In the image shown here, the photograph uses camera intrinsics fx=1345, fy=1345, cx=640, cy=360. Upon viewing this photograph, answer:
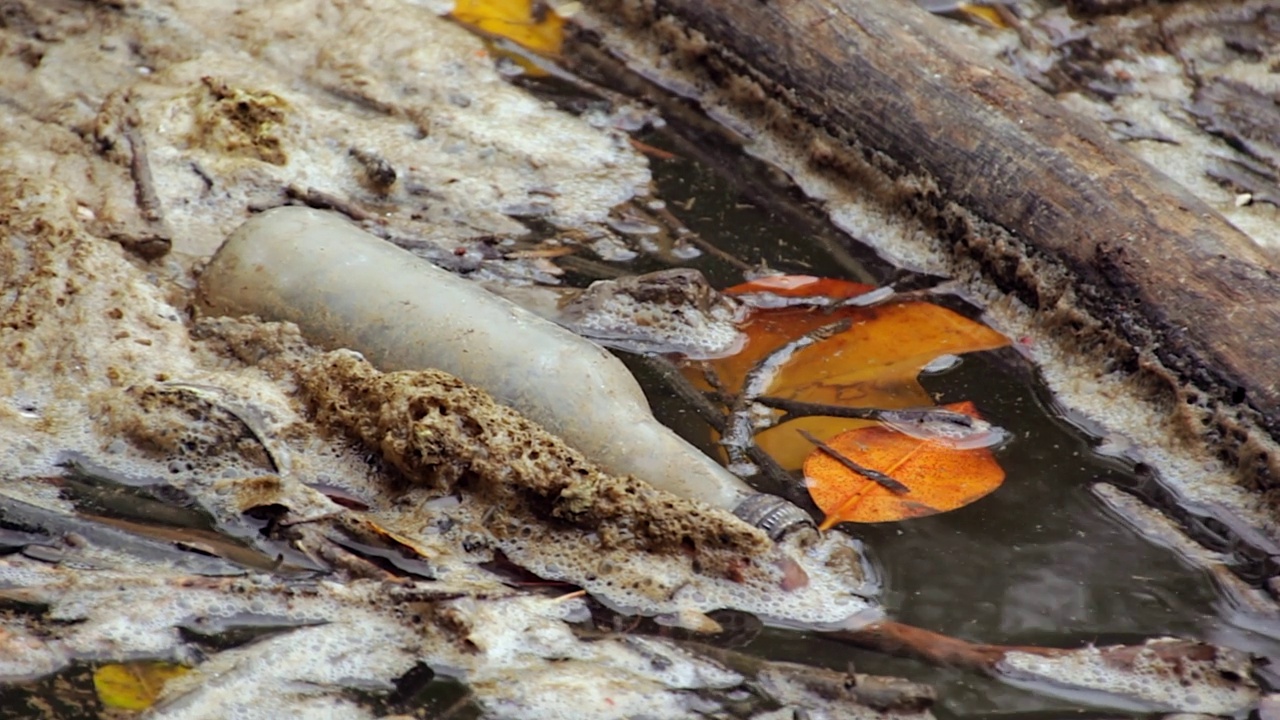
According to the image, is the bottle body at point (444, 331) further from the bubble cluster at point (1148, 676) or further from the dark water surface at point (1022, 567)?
the bubble cluster at point (1148, 676)

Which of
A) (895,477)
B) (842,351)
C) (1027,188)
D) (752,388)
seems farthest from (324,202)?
(1027,188)

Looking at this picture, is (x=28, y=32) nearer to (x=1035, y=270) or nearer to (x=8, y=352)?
(x=8, y=352)

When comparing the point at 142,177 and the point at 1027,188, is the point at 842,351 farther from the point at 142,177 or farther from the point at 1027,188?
the point at 142,177

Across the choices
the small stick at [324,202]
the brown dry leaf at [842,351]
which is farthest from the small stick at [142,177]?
the brown dry leaf at [842,351]

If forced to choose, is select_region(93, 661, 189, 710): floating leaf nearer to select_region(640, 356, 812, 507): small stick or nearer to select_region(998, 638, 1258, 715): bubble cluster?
select_region(640, 356, 812, 507): small stick

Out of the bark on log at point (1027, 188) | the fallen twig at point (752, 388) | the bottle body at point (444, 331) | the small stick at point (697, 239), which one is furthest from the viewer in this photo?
the small stick at point (697, 239)

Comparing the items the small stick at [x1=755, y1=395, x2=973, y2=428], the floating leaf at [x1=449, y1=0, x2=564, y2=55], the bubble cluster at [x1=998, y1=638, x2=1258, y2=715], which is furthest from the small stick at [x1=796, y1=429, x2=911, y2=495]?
the floating leaf at [x1=449, y1=0, x2=564, y2=55]

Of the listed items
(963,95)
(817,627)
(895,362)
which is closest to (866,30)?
(963,95)
